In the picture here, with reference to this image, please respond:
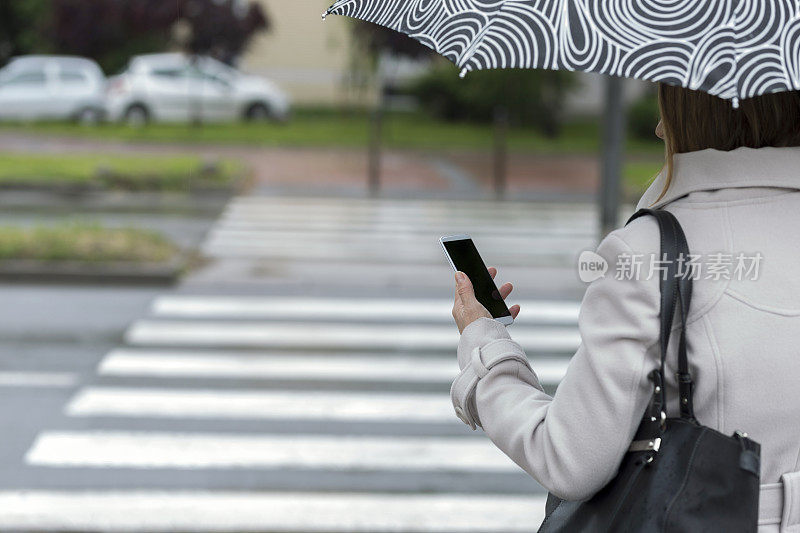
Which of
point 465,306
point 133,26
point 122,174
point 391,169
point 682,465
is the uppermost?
point 133,26

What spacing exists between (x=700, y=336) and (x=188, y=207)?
13782 mm

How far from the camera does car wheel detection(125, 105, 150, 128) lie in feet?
87.8

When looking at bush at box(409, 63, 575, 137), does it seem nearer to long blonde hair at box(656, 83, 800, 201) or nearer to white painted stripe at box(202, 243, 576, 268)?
white painted stripe at box(202, 243, 576, 268)

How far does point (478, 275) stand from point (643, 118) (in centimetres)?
2448

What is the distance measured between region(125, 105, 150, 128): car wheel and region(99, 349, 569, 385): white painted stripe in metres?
20.1

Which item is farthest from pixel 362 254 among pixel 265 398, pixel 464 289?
pixel 464 289

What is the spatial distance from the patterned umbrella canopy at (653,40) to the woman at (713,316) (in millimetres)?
92

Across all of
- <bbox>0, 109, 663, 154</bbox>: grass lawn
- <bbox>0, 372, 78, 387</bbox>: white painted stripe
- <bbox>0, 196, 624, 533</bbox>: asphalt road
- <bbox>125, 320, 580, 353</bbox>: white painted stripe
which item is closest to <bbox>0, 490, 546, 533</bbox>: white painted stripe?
<bbox>0, 196, 624, 533</bbox>: asphalt road

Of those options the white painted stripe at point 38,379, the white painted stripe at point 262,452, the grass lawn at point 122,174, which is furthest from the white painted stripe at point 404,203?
the white painted stripe at point 262,452

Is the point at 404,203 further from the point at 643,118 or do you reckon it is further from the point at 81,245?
the point at 643,118

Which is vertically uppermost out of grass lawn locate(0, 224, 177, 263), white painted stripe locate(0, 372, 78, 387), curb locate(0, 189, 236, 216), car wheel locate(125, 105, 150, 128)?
car wheel locate(125, 105, 150, 128)

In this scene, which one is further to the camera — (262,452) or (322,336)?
(322,336)

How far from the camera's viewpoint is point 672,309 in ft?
5.44

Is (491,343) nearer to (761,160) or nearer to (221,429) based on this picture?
(761,160)
